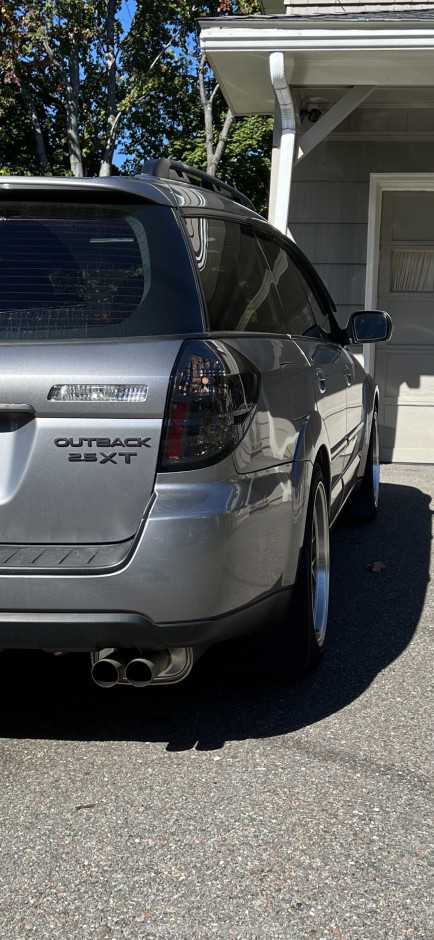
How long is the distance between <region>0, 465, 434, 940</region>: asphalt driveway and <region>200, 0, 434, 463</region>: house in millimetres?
5258

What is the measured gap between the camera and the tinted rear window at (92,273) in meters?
3.04

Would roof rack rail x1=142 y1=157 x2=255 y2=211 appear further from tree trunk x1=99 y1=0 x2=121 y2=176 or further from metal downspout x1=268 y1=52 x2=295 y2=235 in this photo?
tree trunk x1=99 y1=0 x2=121 y2=176

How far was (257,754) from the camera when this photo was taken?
3.28m

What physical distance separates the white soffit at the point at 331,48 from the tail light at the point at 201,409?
17.8ft

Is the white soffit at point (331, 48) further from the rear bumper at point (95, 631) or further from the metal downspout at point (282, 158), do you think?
the rear bumper at point (95, 631)

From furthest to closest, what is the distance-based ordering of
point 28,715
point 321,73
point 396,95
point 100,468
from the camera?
point 396,95, point 321,73, point 28,715, point 100,468

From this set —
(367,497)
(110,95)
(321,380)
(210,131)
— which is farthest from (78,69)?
(321,380)

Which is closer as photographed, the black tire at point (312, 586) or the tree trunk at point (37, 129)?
the black tire at point (312, 586)

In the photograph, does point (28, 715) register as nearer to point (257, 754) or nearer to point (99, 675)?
point (99, 675)

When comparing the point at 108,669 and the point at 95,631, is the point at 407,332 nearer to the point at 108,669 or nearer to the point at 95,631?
the point at 108,669

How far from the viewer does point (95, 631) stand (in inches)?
115

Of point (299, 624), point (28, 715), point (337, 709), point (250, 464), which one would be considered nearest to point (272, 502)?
point (250, 464)

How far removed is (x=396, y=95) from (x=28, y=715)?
7420 millimetres

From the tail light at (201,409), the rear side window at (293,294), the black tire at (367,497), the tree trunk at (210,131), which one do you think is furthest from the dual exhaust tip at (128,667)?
the tree trunk at (210,131)
